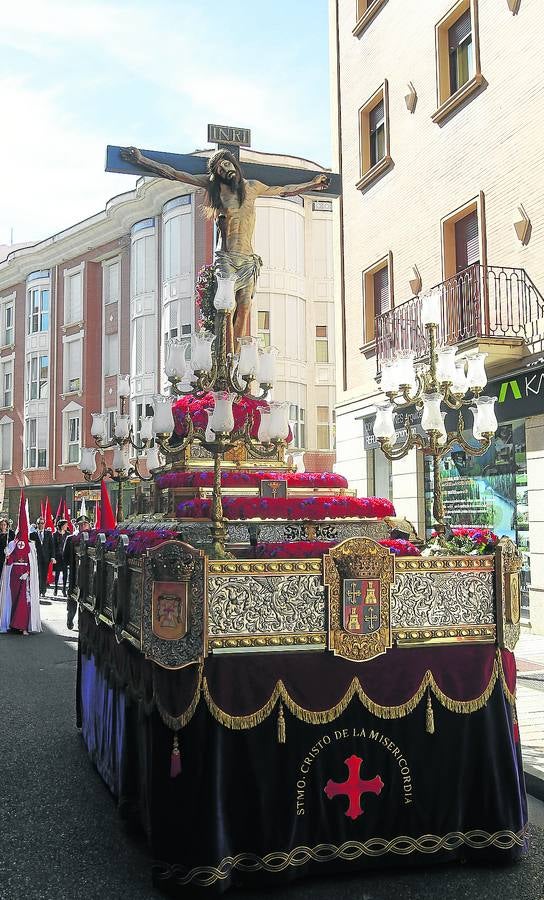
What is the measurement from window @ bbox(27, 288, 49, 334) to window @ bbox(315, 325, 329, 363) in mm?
15230

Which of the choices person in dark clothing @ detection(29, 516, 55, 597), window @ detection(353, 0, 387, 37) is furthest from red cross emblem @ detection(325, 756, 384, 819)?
person in dark clothing @ detection(29, 516, 55, 597)

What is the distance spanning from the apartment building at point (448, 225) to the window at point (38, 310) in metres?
24.0

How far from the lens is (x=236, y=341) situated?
746cm

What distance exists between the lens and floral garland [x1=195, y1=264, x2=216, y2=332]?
7770mm

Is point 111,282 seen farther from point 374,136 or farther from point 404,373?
point 404,373

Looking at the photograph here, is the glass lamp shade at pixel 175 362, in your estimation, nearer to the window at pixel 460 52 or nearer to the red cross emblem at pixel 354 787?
the red cross emblem at pixel 354 787

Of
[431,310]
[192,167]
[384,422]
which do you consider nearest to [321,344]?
[192,167]

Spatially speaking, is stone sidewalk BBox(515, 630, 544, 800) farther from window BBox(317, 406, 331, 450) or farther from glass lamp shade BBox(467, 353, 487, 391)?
window BBox(317, 406, 331, 450)

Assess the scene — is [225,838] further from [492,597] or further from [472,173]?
[472,173]

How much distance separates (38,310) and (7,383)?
4.65 metres

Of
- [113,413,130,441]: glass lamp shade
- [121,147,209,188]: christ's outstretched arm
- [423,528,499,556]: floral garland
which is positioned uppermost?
[121,147,209,188]: christ's outstretched arm

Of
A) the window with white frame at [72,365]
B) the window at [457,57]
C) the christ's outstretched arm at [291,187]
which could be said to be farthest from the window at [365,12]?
the window with white frame at [72,365]

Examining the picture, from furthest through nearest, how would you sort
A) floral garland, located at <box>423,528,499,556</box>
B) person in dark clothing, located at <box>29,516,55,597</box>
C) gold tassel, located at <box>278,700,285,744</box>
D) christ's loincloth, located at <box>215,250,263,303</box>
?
person in dark clothing, located at <box>29,516,55,597</box>, christ's loincloth, located at <box>215,250,263,303</box>, floral garland, located at <box>423,528,499,556</box>, gold tassel, located at <box>278,700,285,744</box>

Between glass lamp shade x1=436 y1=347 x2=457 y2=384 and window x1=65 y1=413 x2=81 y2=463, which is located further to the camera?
window x1=65 y1=413 x2=81 y2=463
